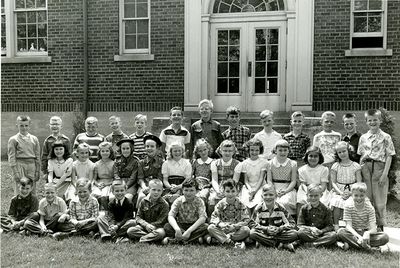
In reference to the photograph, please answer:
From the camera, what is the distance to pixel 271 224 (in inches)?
220

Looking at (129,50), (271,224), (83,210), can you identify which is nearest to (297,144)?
(271,224)

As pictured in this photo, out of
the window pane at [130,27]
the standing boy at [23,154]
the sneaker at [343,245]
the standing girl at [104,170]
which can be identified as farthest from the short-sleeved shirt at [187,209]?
the window pane at [130,27]

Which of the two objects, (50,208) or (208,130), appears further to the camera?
(208,130)

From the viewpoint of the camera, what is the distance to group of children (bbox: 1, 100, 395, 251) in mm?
5508

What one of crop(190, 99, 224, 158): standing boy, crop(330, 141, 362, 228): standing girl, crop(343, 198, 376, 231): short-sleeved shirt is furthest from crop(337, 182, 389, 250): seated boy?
crop(190, 99, 224, 158): standing boy

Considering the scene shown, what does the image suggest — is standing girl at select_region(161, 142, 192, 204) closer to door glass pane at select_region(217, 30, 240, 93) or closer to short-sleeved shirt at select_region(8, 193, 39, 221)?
short-sleeved shirt at select_region(8, 193, 39, 221)

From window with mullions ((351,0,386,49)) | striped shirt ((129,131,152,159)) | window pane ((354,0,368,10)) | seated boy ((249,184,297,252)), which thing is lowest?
seated boy ((249,184,297,252))

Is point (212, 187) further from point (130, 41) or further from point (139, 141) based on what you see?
point (130, 41)

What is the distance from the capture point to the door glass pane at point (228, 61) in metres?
10.9

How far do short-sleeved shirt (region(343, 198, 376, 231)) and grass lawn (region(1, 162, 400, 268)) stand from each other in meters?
0.42

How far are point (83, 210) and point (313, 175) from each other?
3.00 meters

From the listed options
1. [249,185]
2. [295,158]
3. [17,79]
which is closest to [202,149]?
[249,185]

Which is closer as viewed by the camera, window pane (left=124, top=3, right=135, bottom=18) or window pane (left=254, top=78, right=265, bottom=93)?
window pane (left=254, top=78, right=265, bottom=93)

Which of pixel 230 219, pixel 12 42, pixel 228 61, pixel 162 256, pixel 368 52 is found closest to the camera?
pixel 162 256
